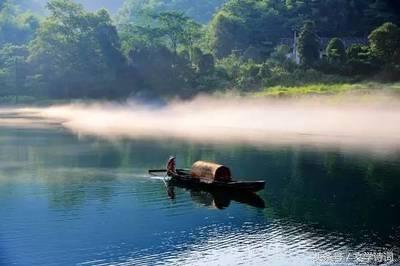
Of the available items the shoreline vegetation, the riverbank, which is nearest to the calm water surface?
the shoreline vegetation

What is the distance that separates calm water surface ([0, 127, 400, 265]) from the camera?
22.7m

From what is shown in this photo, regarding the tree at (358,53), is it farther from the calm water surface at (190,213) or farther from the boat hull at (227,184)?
the boat hull at (227,184)

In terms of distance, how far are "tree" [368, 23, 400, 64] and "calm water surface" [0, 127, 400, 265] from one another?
42278 millimetres

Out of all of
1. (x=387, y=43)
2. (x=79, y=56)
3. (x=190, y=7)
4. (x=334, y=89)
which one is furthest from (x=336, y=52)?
(x=190, y=7)

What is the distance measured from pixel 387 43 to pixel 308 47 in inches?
438

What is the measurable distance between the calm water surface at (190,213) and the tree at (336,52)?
42351 millimetres

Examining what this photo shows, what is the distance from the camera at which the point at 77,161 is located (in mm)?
43906

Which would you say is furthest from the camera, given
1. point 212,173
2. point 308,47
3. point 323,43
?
point 323,43

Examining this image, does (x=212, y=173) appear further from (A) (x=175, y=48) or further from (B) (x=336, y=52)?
(A) (x=175, y=48)

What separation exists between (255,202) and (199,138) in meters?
28.7

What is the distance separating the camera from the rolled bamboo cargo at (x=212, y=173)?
32844mm

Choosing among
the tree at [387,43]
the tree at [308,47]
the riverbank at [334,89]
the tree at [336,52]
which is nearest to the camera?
the riverbank at [334,89]

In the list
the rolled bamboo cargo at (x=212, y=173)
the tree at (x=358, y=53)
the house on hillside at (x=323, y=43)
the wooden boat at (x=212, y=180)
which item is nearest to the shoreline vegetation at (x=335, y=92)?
the tree at (x=358, y=53)

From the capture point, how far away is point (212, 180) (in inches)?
1293
